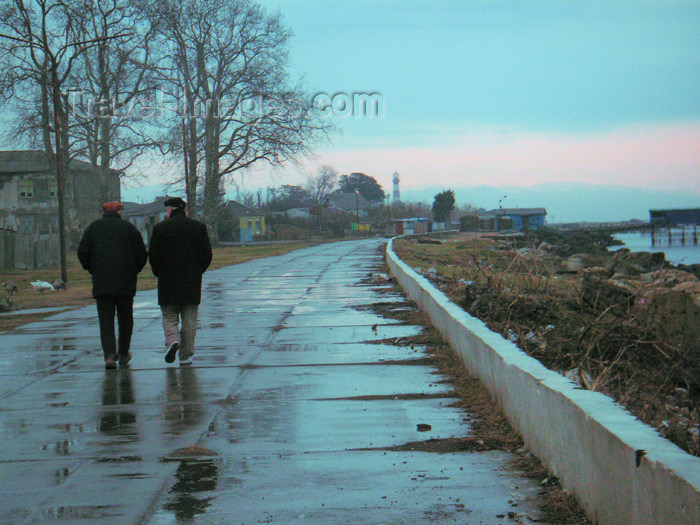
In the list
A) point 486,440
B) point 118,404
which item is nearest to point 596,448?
point 486,440

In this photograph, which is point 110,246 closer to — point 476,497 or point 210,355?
point 210,355

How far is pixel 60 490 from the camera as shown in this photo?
16.5 ft

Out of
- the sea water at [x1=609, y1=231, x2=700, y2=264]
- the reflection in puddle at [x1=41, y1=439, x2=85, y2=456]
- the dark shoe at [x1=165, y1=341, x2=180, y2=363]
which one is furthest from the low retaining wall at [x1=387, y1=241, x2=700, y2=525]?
the sea water at [x1=609, y1=231, x2=700, y2=264]

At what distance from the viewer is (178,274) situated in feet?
31.1

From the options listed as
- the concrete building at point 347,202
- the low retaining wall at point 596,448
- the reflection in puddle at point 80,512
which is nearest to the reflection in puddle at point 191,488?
the reflection in puddle at point 80,512

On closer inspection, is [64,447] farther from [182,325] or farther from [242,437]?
[182,325]

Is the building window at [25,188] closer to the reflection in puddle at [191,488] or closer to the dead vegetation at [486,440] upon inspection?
the dead vegetation at [486,440]

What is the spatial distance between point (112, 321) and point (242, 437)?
147 inches

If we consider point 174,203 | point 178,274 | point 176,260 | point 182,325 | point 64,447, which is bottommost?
point 64,447

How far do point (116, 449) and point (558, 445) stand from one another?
3109 millimetres

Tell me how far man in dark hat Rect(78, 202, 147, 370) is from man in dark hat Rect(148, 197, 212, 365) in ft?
0.86

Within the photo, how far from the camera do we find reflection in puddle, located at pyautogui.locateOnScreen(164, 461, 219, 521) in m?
4.61

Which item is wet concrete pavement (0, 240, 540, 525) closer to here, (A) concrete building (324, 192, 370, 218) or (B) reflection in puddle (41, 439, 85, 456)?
(B) reflection in puddle (41, 439, 85, 456)

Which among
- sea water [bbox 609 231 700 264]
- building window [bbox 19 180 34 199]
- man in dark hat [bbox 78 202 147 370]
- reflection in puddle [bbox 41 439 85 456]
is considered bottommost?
sea water [bbox 609 231 700 264]
